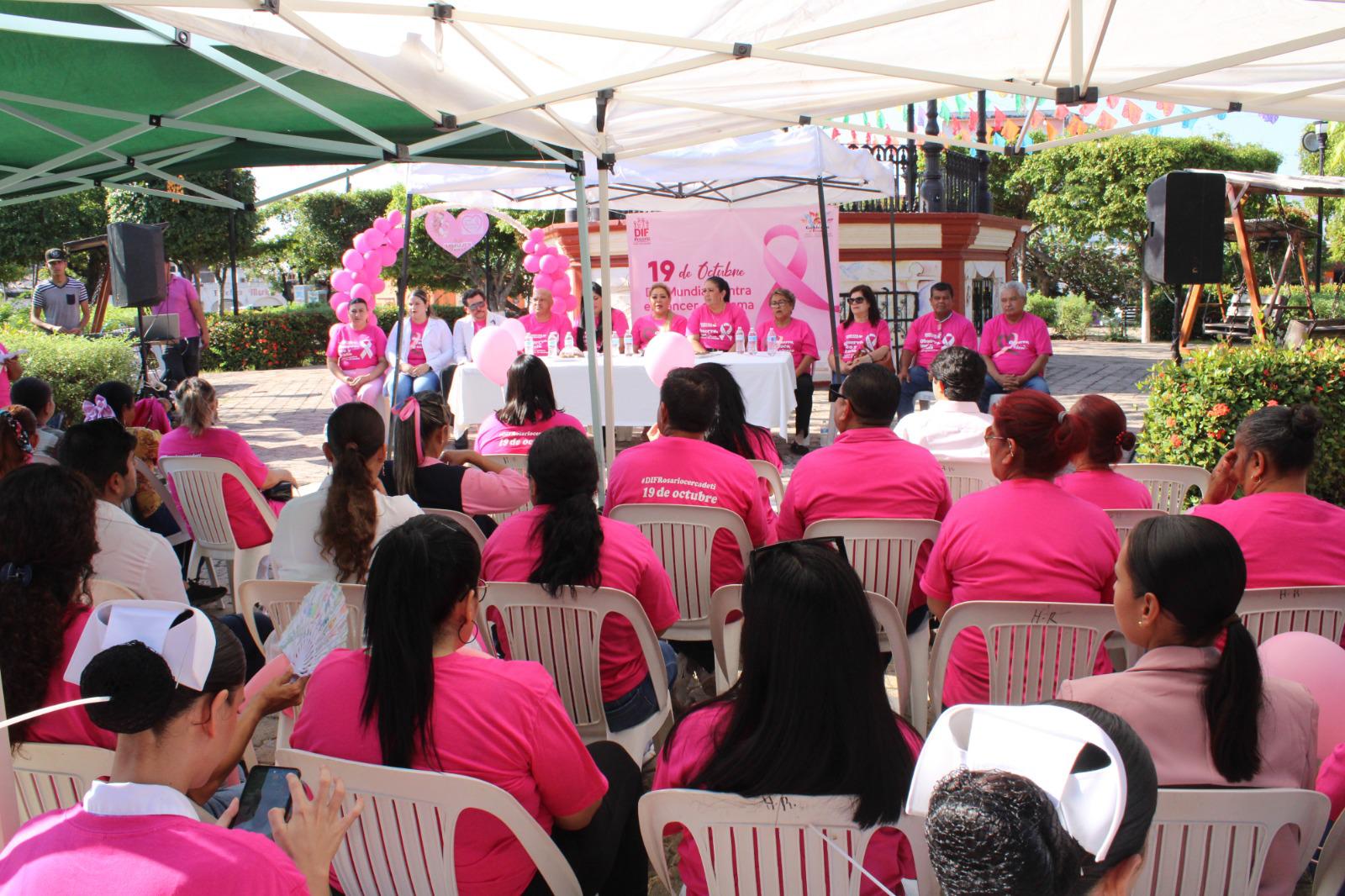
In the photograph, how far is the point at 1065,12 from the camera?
156 inches

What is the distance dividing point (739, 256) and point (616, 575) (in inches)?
348

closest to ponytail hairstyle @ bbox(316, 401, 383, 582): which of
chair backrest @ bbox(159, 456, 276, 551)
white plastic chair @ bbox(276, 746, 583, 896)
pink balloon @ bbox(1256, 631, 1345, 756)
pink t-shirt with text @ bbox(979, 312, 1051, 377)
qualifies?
white plastic chair @ bbox(276, 746, 583, 896)

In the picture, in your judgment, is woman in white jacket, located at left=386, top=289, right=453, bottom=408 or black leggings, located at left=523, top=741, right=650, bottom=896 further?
woman in white jacket, located at left=386, top=289, right=453, bottom=408

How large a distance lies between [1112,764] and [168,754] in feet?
4.17

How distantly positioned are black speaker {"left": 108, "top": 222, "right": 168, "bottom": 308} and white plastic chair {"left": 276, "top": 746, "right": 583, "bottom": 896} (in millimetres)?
6205

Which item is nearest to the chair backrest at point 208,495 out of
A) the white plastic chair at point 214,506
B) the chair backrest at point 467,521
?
the white plastic chair at point 214,506

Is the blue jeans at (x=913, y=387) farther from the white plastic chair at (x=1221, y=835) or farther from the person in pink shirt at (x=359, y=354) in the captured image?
the white plastic chair at (x=1221, y=835)

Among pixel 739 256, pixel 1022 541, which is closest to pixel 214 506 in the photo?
pixel 1022 541

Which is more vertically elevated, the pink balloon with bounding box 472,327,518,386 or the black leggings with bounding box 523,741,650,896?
the pink balloon with bounding box 472,327,518,386

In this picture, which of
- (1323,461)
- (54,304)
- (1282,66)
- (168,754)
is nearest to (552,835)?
(168,754)

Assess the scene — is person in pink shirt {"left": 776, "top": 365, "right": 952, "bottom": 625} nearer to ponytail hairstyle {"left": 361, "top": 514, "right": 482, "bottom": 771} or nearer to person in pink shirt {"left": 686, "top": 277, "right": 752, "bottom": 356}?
ponytail hairstyle {"left": 361, "top": 514, "right": 482, "bottom": 771}

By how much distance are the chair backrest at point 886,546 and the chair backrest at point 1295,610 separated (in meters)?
0.92

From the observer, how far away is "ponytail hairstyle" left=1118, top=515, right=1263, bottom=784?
1852 millimetres

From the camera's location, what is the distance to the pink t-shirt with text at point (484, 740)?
1905mm
